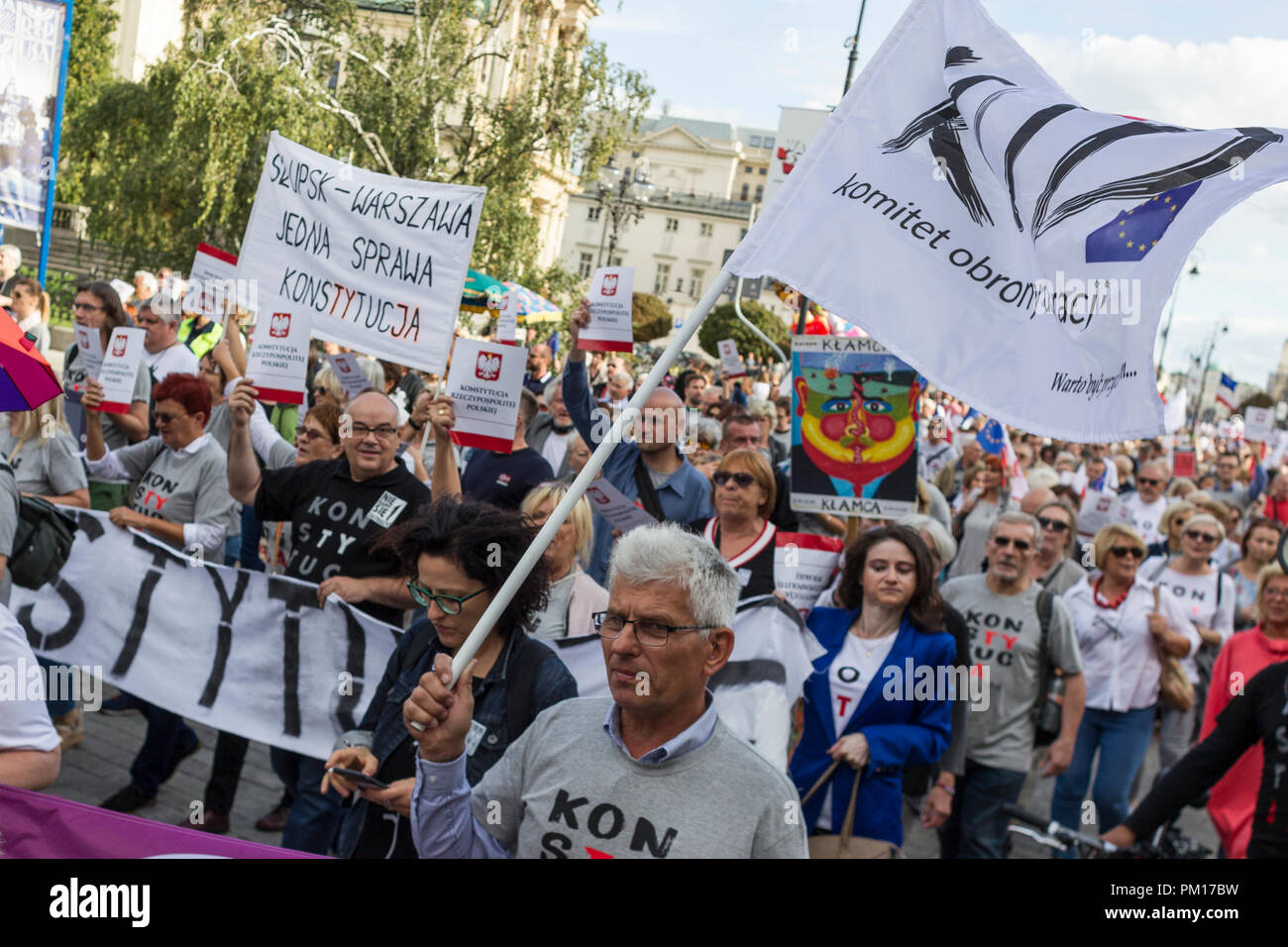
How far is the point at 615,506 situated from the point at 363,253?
1930mm

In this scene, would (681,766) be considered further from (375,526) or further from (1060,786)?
(1060,786)

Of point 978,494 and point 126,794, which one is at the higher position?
point 978,494

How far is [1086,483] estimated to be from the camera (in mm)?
13930

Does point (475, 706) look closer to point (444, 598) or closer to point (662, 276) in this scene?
point (444, 598)

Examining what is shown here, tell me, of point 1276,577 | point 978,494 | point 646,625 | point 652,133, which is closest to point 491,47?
point 978,494

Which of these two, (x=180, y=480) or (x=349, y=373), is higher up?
(x=349, y=373)

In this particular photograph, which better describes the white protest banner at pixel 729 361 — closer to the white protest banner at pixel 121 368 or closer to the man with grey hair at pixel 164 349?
the man with grey hair at pixel 164 349

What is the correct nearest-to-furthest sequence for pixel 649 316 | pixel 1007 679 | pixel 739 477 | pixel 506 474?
pixel 739 477 < pixel 1007 679 < pixel 506 474 < pixel 649 316

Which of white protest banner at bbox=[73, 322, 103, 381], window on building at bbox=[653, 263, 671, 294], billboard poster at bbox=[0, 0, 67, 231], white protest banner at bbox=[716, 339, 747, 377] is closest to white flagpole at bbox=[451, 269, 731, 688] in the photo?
white protest banner at bbox=[73, 322, 103, 381]

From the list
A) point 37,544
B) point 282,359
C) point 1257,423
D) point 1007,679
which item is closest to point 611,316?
point 282,359

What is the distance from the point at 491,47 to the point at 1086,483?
1896 cm

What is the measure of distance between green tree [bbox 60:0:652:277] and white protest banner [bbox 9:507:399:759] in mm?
18424

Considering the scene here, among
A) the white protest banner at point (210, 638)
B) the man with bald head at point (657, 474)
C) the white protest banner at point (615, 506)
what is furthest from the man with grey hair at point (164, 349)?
the white protest banner at point (615, 506)

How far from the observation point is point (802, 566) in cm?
548
